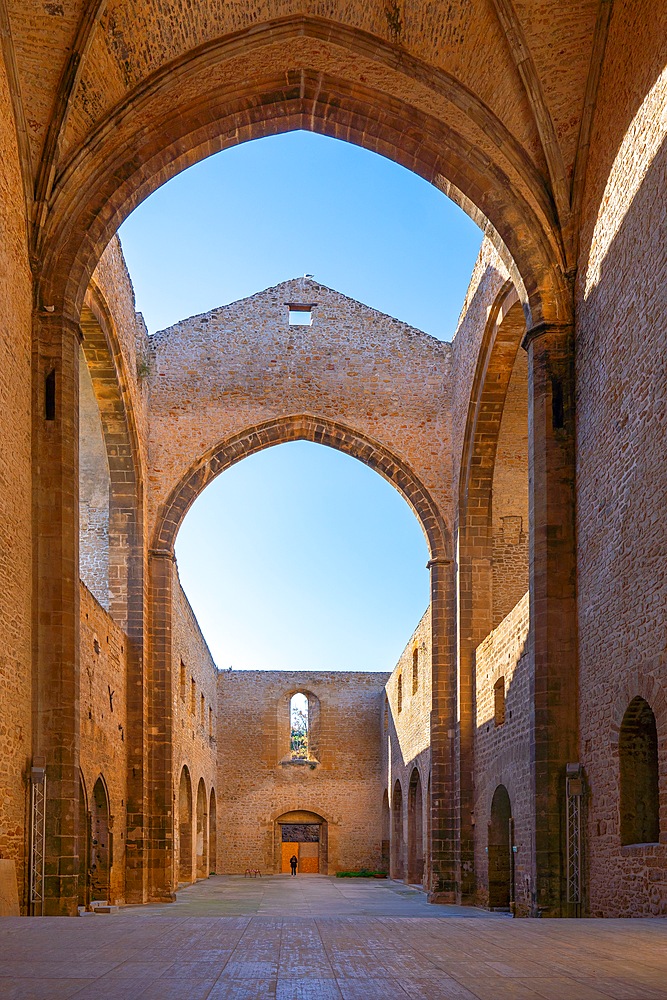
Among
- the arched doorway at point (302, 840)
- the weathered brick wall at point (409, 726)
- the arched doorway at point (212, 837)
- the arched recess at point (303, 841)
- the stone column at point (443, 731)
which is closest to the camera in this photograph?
the stone column at point (443, 731)

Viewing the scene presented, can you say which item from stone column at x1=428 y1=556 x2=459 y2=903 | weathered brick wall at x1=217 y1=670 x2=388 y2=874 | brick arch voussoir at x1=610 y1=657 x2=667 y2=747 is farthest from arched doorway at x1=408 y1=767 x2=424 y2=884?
brick arch voussoir at x1=610 y1=657 x2=667 y2=747

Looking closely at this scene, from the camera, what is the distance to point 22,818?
10.2 m

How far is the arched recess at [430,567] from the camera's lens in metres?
18.0

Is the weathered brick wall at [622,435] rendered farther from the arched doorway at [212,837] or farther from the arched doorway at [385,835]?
the arched doorway at [385,835]

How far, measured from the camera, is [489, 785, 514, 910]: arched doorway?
50.1ft

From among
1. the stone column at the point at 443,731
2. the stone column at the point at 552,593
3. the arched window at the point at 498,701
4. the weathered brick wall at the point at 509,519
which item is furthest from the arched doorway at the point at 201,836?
the stone column at the point at 552,593

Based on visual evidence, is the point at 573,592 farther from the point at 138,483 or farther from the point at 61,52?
the point at 138,483

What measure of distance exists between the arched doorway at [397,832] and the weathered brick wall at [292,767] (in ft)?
12.1

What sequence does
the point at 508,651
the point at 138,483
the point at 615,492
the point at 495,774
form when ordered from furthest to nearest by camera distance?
the point at 138,483 < the point at 495,774 < the point at 508,651 < the point at 615,492

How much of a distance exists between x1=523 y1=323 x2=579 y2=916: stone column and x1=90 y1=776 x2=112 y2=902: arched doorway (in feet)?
22.9

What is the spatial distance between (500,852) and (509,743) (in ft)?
6.85

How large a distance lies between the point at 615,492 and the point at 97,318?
8.15 meters

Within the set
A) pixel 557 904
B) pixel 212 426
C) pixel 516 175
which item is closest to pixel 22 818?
pixel 557 904

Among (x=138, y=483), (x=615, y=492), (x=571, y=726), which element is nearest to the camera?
(x=615, y=492)
